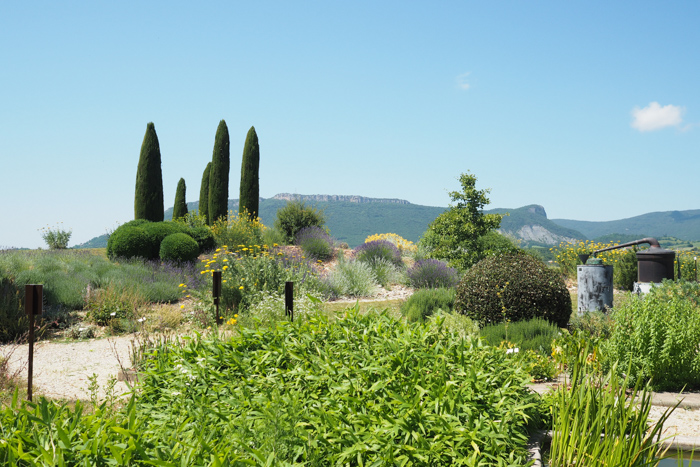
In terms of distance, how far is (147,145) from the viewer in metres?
20.9

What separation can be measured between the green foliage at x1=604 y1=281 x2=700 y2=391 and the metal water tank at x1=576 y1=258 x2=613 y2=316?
3.60 m

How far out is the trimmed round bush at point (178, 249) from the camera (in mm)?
15000

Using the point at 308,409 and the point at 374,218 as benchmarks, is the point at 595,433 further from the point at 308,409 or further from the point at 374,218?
the point at 374,218

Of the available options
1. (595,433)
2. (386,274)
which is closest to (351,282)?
(386,274)

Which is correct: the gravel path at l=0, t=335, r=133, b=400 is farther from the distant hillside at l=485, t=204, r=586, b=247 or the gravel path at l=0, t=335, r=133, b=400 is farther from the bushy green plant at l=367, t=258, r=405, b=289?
the distant hillside at l=485, t=204, r=586, b=247

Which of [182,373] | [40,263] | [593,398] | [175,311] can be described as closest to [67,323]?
[175,311]

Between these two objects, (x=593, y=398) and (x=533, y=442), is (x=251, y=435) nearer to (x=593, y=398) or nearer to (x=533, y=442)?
(x=533, y=442)

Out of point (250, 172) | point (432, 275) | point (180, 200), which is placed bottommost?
point (432, 275)

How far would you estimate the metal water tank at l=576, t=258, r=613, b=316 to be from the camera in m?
8.28

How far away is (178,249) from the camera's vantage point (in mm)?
15031

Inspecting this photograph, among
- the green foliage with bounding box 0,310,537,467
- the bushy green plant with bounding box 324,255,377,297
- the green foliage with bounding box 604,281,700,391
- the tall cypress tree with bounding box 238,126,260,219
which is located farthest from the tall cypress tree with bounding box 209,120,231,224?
the green foliage with bounding box 604,281,700,391

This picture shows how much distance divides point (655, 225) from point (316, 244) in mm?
187512

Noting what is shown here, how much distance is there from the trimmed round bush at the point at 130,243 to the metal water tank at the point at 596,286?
12740mm

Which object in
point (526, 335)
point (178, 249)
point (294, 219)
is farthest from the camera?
point (294, 219)
